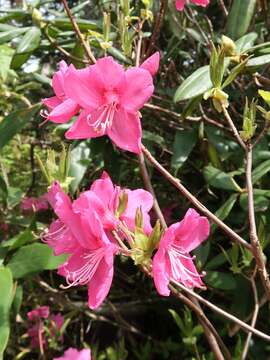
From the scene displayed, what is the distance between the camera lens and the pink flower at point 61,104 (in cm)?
91

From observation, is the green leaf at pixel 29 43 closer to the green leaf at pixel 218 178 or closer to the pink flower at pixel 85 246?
the green leaf at pixel 218 178

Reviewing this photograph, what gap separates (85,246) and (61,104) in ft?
0.76

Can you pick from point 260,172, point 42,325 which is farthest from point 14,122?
point 42,325

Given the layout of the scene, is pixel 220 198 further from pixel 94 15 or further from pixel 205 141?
pixel 94 15

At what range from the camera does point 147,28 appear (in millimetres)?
2447

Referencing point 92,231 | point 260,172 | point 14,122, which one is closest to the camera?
point 92,231

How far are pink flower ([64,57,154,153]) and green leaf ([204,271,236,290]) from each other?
0.82 meters

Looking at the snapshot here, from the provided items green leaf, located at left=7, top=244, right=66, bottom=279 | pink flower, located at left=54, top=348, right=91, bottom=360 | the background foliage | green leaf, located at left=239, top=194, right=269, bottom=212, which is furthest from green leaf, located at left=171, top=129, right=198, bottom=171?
pink flower, located at left=54, top=348, right=91, bottom=360

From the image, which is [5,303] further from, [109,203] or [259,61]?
[259,61]

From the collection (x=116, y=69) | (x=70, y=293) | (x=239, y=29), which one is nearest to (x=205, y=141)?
(x=239, y=29)

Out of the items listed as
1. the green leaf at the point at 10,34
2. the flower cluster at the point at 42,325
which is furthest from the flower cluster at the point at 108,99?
the flower cluster at the point at 42,325

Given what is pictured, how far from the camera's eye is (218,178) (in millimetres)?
1534

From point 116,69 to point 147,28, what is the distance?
1613 millimetres

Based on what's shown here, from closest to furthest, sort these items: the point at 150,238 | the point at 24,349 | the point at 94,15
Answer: the point at 150,238
the point at 24,349
the point at 94,15
